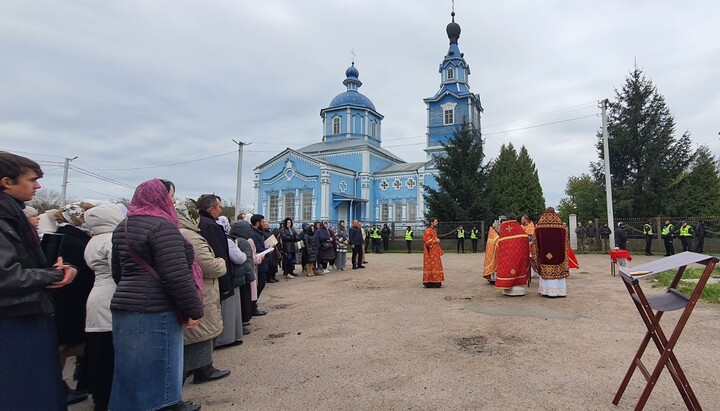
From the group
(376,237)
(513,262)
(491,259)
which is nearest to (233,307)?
(513,262)

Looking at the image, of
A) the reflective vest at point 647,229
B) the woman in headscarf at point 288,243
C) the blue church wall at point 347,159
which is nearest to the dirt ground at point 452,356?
the woman in headscarf at point 288,243

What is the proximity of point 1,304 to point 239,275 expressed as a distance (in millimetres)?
3084

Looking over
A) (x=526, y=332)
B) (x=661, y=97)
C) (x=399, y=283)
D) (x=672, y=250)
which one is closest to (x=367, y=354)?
(x=526, y=332)

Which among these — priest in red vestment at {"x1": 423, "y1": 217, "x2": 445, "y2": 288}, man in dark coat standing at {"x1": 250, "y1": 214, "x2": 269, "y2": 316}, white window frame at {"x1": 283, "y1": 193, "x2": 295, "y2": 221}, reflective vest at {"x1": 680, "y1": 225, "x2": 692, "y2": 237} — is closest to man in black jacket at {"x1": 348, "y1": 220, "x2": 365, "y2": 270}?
priest in red vestment at {"x1": 423, "y1": 217, "x2": 445, "y2": 288}

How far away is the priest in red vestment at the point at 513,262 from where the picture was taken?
7.82 metres

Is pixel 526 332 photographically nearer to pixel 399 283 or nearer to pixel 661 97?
pixel 399 283

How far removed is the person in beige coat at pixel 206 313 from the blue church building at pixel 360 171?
2836cm

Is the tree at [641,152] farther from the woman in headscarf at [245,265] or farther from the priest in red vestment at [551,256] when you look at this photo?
the woman in headscarf at [245,265]

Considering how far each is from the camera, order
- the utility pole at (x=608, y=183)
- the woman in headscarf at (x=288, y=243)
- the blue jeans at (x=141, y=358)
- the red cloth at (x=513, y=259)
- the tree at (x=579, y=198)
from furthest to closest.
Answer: the tree at (x=579, y=198) < the utility pole at (x=608, y=183) < the woman in headscarf at (x=288, y=243) < the red cloth at (x=513, y=259) < the blue jeans at (x=141, y=358)

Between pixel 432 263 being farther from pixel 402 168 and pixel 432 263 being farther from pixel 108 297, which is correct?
pixel 402 168

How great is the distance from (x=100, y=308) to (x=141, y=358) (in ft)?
2.54

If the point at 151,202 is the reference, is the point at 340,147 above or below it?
above

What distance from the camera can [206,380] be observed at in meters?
3.88

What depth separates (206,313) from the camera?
3.77 meters
